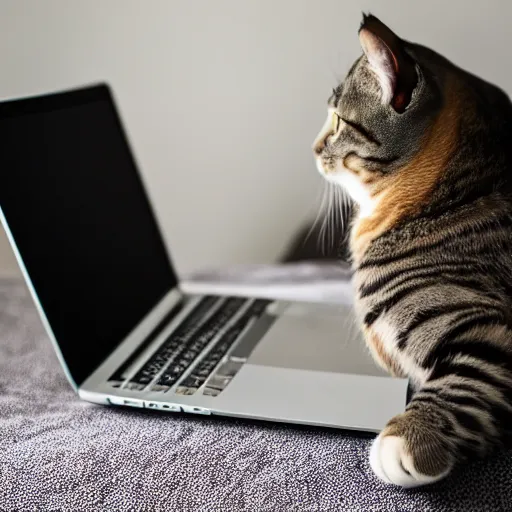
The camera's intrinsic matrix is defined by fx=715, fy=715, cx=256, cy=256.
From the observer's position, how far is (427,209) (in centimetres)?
76

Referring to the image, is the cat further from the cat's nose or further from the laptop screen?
the laptop screen

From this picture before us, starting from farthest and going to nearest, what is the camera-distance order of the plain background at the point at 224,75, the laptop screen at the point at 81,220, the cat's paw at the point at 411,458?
the plain background at the point at 224,75, the laptop screen at the point at 81,220, the cat's paw at the point at 411,458

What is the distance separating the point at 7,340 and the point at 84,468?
15.5 inches

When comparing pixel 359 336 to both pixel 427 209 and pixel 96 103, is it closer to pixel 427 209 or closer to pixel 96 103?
pixel 427 209

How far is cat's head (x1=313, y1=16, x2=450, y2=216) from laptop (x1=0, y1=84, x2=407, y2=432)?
0.68 ft

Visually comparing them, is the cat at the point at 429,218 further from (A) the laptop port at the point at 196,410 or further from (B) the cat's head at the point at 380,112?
(A) the laptop port at the point at 196,410

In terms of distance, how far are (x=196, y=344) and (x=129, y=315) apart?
13 cm

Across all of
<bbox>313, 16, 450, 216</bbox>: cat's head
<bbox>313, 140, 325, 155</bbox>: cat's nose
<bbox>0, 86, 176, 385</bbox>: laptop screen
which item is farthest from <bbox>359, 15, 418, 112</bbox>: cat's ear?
<bbox>0, 86, 176, 385</bbox>: laptop screen

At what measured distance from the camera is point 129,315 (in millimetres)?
958

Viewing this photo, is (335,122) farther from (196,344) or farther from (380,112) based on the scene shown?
(196,344)

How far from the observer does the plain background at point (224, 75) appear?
1.22 m


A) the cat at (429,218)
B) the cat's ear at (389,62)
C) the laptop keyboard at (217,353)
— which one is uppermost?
the cat's ear at (389,62)

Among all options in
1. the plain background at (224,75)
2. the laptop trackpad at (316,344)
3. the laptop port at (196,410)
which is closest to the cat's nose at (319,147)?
the laptop trackpad at (316,344)

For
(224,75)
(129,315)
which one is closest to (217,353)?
(129,315)
